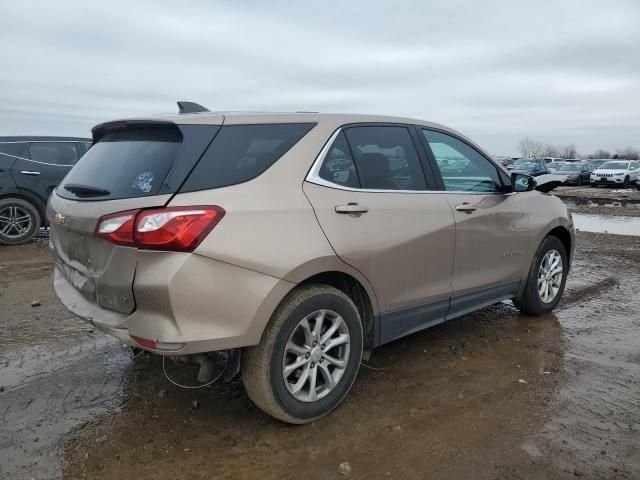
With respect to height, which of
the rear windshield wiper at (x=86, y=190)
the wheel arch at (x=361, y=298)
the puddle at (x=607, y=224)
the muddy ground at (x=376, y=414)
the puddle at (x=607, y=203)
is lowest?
the puddle at (x=607, y=203)

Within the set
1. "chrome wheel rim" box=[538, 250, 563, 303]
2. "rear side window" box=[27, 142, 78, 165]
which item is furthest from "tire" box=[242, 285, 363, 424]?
"rear side window" box=[27, 142, 78, 165]

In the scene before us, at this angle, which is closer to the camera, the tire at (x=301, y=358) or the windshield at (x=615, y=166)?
the tire at (x=301, y=358)

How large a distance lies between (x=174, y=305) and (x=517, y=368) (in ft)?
8.58

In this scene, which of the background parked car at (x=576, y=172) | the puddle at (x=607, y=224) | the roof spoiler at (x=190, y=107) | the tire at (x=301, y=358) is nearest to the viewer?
the tire at (x=301, y=358)

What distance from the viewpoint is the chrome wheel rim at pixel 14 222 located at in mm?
8945

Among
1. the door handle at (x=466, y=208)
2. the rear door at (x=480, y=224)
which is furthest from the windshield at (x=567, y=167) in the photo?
the door handle at (x=466, y=208)

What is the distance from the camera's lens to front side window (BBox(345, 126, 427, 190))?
3.34 m

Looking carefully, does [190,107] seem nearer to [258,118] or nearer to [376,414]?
[258,118]

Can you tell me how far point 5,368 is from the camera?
3.85m

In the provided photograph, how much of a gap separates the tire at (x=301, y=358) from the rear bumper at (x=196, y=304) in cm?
13

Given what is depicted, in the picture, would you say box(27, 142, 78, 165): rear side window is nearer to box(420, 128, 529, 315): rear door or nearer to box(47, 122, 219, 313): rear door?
box(47, 122, 219, 313): rear door

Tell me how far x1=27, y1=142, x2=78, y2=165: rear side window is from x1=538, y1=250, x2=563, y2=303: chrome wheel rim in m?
8.14

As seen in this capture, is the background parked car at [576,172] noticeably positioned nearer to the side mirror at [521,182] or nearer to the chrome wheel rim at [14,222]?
the side mirror at [521,182]

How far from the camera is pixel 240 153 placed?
2822mm
